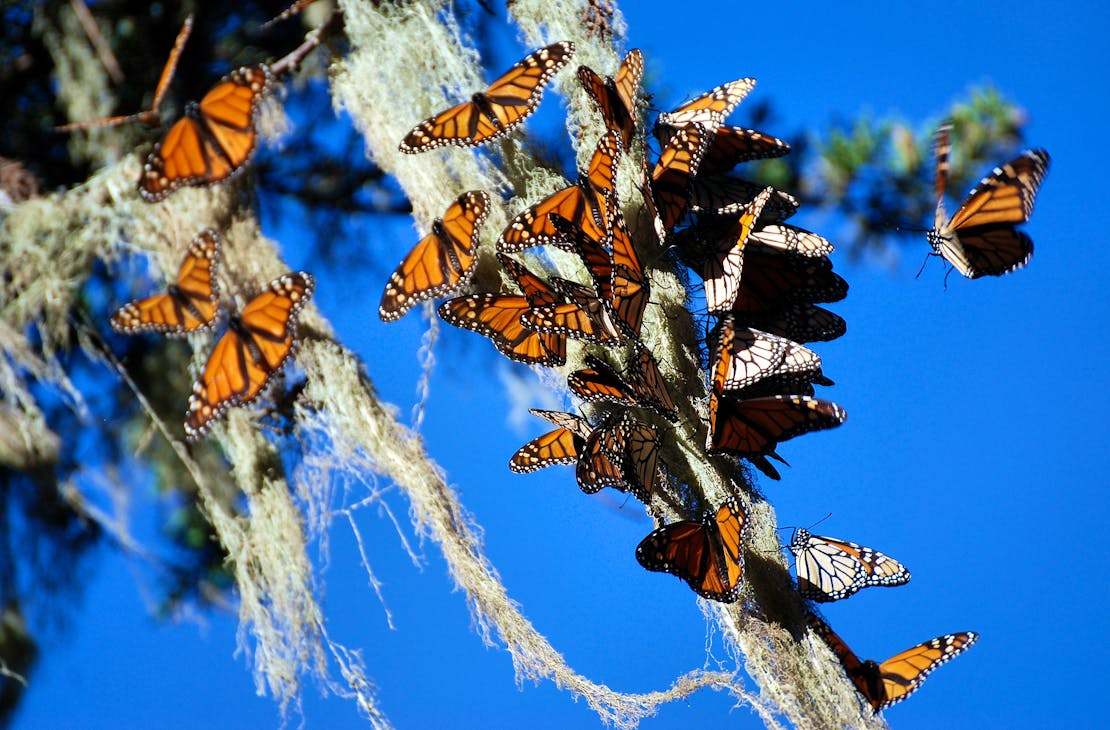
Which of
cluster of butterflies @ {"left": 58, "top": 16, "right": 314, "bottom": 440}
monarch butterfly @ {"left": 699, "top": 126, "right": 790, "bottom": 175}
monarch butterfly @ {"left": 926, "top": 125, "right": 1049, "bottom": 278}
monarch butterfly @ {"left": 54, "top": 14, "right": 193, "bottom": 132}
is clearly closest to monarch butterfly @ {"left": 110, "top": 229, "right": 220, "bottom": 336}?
cluster of butterflies @ {"left": 58, "top": 16, "right": 314, "bottom": 440}

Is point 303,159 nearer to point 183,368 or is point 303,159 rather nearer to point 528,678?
point 183,368

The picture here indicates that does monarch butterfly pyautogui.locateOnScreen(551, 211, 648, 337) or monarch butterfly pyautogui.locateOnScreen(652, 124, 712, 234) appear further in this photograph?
monarch butterfly pyautogui.locateOnScreen(652, 124, 712, 234)

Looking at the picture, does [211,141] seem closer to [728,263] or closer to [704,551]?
[728,263]

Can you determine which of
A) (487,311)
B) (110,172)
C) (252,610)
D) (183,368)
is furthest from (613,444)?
(110,172)

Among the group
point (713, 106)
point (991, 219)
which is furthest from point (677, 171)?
point (991, 219)

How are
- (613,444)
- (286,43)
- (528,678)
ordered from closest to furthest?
(613,444) < (528,678) < (286,43)

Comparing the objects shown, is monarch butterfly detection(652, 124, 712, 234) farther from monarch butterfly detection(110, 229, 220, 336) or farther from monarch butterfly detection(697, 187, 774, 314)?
monarch butterfly detection(110, 229, 220, 336)
